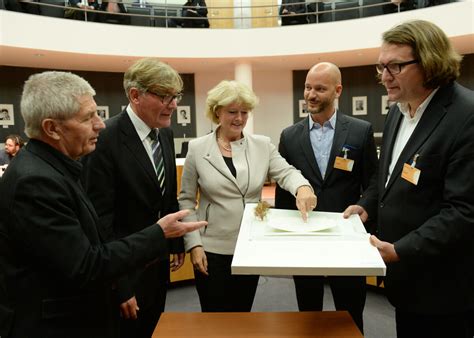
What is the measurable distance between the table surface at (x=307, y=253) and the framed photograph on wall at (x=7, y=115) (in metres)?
10.7

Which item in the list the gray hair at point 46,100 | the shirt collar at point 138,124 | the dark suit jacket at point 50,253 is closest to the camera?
the dark suit jacket at point 50,253

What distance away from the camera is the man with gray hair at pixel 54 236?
1.23 m

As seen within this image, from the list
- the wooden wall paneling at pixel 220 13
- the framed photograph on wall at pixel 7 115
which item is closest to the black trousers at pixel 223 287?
the wooden wall paneling at pixel 220 13

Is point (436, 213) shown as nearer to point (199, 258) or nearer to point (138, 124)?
point (199, 258)

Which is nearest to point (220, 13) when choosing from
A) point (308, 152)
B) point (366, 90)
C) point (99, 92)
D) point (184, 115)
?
point (184, 115)

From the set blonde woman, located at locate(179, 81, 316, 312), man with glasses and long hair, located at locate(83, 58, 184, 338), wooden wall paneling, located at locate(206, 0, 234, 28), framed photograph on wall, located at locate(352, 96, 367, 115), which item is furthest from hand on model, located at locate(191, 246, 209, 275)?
framed photograph on wall, located at locate(352, 96, 367, 115)

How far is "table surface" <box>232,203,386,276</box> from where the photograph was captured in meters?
1.31

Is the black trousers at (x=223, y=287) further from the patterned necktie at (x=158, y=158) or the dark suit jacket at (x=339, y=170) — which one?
the dark suit jacket at (x=339, y=170)

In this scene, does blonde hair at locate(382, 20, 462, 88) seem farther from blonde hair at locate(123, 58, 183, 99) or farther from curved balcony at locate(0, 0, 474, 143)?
curved balcony at locate(0, 0, 474, 143)

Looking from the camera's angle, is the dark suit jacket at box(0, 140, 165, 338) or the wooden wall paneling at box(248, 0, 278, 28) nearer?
the dark suit jacket at box(0, 140, 165, 338)

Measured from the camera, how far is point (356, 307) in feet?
7.73

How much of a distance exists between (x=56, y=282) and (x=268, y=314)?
0.98m

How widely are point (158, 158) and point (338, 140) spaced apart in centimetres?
103

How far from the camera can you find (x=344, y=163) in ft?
7.70
